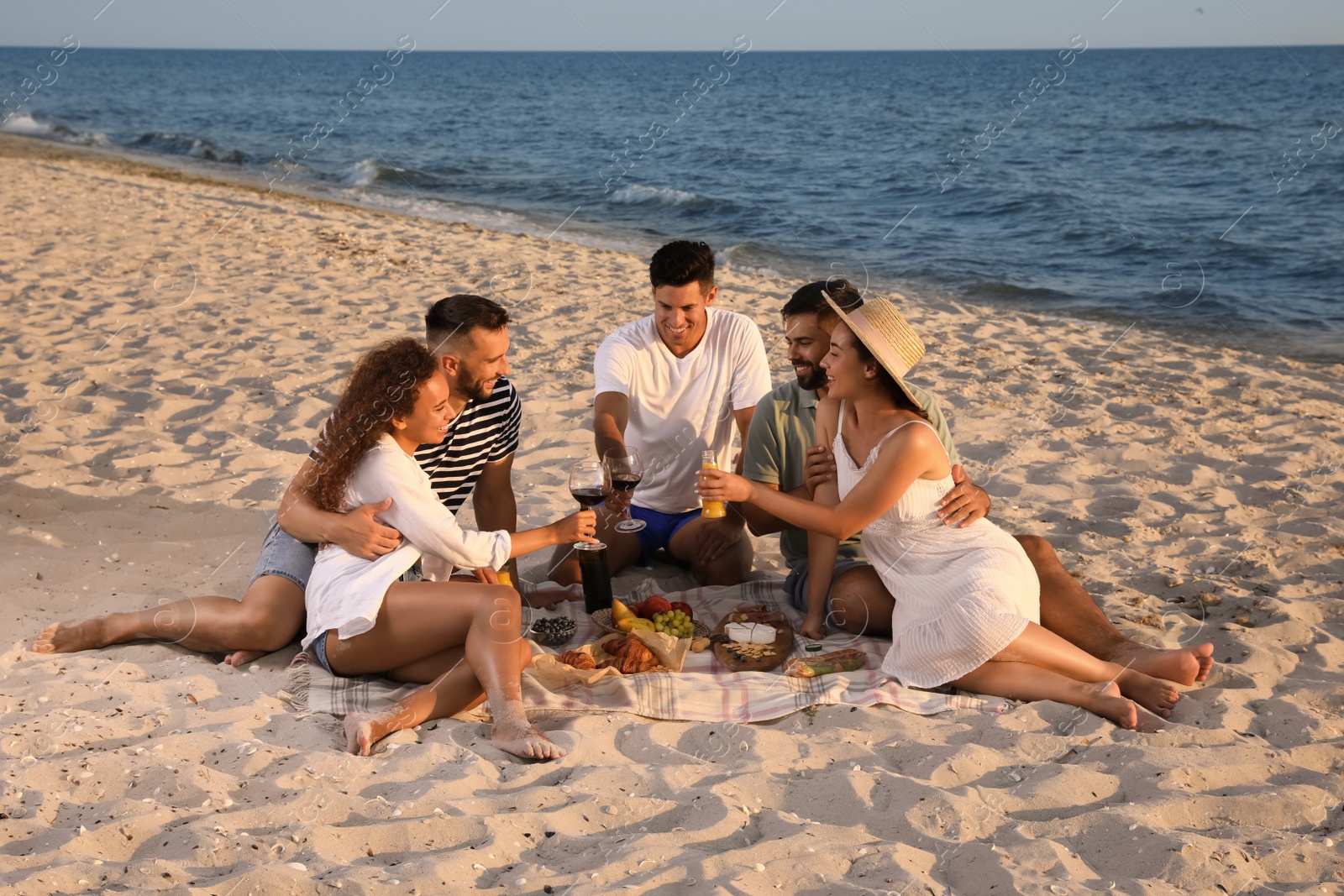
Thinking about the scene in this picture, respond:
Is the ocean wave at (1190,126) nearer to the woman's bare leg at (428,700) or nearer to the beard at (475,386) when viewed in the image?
the beard at (475,386)

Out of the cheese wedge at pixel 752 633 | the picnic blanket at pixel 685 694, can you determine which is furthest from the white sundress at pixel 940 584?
the cheese wedge at pixel 752 633

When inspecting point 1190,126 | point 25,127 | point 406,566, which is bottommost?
point 406,566

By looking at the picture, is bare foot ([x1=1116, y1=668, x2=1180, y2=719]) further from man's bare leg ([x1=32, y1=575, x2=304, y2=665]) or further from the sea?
the sea

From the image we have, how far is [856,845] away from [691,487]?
7.72 feet

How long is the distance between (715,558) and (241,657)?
6.46 feet

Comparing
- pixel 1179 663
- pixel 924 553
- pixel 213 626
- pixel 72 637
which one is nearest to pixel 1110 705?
pixel 1179 663

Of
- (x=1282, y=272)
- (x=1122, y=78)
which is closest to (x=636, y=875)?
(x=1282, y=272)

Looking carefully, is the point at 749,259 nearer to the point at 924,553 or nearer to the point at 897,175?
the point at 897,175

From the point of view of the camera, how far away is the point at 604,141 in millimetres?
27469

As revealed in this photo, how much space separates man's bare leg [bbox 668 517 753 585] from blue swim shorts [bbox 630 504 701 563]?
45 millimetres

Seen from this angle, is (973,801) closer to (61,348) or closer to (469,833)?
(469,833)

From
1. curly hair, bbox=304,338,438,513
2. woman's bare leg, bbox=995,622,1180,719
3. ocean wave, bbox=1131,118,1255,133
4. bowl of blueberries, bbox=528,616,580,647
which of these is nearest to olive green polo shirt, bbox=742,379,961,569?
woman's bare leg, bbox=995,622,1180,719

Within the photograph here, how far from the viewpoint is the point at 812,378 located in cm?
418

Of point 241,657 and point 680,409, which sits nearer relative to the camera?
point 241,657
